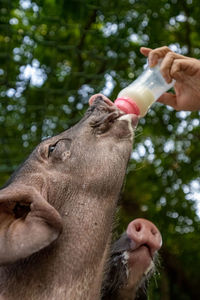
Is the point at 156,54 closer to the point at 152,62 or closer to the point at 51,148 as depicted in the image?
the point at 152,62

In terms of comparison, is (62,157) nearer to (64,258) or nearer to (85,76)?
(64,258)

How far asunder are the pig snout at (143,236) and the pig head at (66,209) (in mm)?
162

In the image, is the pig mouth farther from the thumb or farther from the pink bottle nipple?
the thumb

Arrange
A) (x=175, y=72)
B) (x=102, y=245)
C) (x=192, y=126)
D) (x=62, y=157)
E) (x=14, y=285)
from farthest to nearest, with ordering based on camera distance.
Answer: (x=192, y=126) → (x=175, y=72) → (x=62, y=157) → (x=102, y=245) → (x=14, y=285)

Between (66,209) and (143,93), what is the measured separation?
0.85m

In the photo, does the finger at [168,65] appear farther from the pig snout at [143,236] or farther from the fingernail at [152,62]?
the pig snout at [143,236]

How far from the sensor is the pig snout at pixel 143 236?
2547 mm

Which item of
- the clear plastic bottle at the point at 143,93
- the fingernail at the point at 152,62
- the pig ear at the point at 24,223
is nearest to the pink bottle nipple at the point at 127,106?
the clear plastic bottle at the point at 143,93

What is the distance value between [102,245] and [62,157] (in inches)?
18.0

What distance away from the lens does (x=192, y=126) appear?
21.7 ft

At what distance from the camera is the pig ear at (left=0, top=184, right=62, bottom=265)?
1965mm

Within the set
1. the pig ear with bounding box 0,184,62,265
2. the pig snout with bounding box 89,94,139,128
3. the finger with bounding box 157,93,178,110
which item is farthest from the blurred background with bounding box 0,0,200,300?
the pig ear with bounding box 0,184,62,265

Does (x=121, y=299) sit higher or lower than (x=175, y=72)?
lower

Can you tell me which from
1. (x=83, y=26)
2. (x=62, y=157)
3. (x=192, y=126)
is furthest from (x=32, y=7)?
(x=62, y=157)
